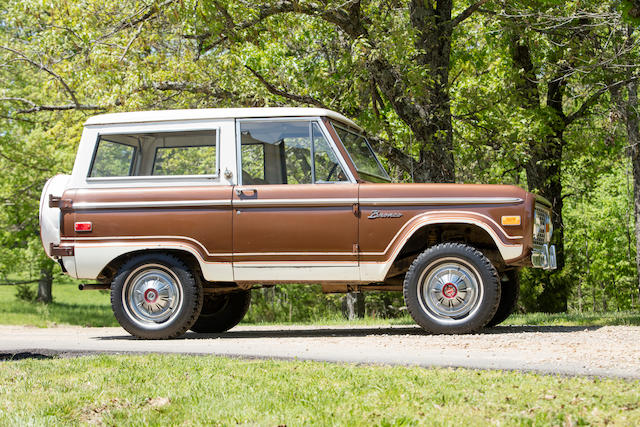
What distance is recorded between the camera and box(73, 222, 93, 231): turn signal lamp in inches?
355

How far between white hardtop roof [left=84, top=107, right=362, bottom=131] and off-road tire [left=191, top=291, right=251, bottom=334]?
2489mm

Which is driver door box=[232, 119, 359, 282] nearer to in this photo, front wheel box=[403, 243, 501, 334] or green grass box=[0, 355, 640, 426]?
front wheel box=[403, 243, 501, 334]

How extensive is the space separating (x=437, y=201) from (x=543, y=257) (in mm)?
1359

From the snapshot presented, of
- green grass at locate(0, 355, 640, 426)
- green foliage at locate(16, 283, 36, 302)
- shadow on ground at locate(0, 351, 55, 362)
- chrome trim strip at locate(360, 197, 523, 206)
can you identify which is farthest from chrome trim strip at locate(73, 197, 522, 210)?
green foliage at locate(16, 283, 36, 302)

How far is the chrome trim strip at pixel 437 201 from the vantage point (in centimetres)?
838

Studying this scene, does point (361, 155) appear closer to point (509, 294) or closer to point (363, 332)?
point (363, 332)

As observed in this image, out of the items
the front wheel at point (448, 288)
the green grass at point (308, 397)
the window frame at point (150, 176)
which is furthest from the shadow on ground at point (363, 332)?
the green grass at point (308, 397)

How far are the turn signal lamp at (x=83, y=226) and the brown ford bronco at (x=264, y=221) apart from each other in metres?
0.02

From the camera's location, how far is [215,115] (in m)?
9.14

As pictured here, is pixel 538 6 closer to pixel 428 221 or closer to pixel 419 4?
pixel 419 4

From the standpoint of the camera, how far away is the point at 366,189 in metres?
8.57

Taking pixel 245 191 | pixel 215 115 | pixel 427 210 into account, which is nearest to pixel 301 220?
pixel 245 191

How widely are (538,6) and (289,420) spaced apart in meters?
11.5

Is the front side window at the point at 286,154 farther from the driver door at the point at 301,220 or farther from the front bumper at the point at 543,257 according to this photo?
the front bumper at the point at 543,257
